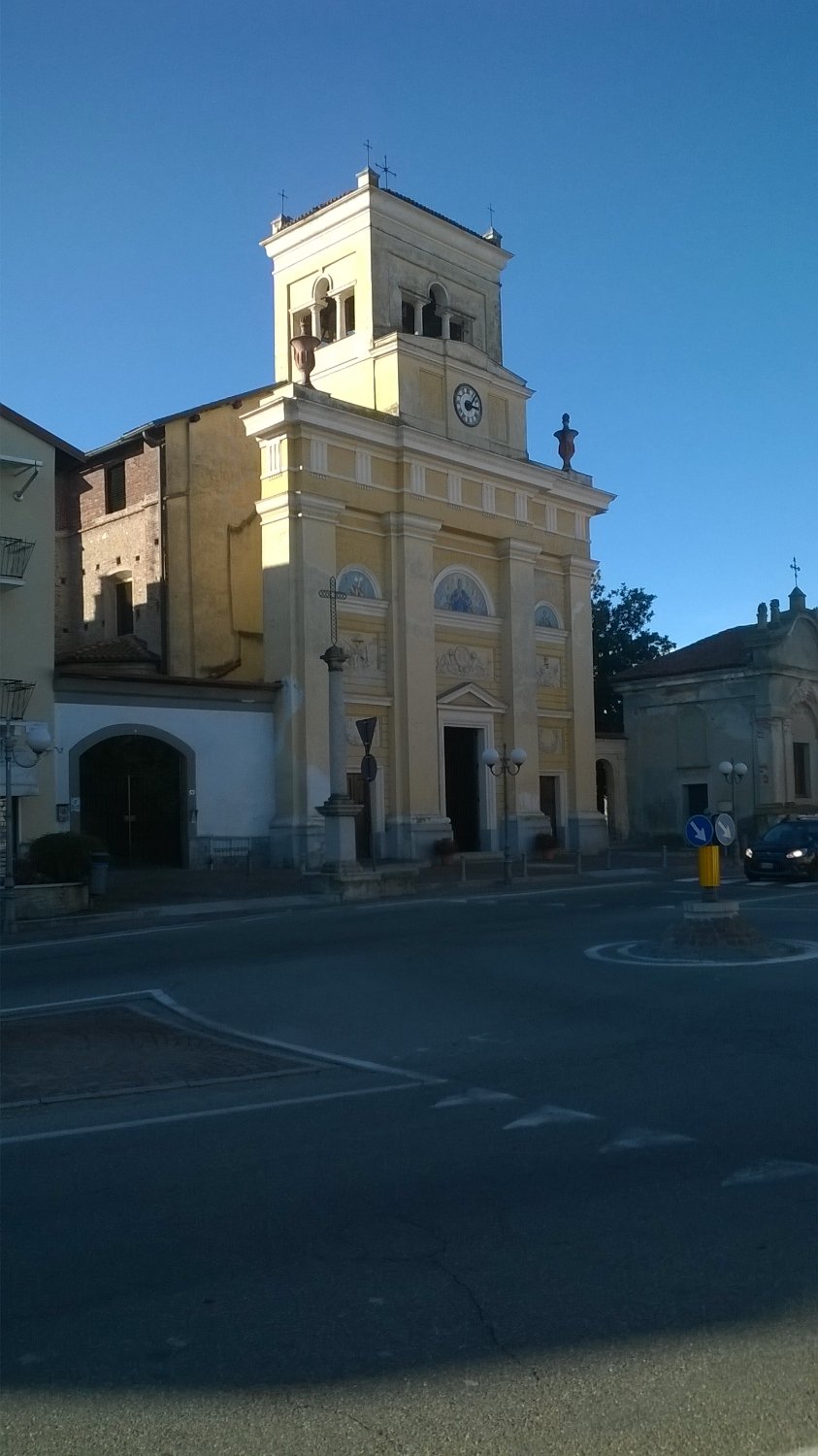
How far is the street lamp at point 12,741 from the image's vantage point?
70.3 feet

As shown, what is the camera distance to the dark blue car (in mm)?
29453

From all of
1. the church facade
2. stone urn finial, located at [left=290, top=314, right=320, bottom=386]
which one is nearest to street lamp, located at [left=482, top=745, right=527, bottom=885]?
the church facade

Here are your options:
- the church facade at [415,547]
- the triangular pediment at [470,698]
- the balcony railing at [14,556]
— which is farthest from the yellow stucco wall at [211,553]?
the balcony railing at [14,556]

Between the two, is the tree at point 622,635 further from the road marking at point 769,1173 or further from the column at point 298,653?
the road marking at point 769,1173

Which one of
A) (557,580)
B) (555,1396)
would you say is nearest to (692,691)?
(557,580)

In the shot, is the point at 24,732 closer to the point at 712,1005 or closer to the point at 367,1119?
the point at 712,1005

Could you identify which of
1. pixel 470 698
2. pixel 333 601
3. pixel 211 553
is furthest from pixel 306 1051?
pixel 470 698

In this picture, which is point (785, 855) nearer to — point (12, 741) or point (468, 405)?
point (12, 741)

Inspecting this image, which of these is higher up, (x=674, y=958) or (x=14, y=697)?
(x=14, y=697)

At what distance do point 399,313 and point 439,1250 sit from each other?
123 ft

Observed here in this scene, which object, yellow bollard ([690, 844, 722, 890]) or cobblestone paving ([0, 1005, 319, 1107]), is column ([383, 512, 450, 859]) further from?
cobblestone paving ([0, 1005, 319, 1107])

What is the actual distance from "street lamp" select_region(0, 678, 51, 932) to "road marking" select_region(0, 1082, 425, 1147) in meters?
13.8

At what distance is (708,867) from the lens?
49.3 ft

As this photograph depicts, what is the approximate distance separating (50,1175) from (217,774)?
26151mm
